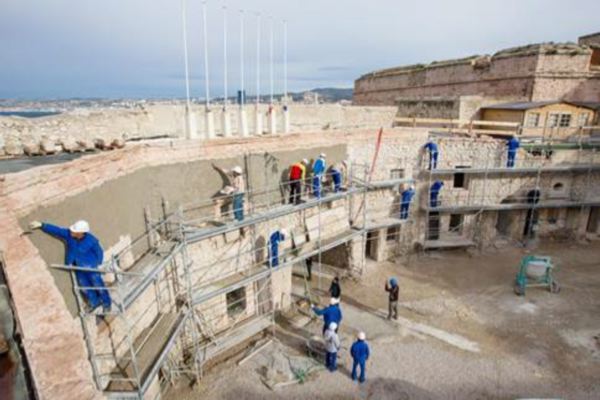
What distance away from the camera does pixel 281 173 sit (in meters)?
12.4

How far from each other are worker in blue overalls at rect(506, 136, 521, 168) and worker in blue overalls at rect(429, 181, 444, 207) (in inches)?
133

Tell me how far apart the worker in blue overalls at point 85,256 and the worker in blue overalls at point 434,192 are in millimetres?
13990

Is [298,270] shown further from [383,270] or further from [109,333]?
[109,333]

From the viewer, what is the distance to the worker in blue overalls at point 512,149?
16484 millimetres

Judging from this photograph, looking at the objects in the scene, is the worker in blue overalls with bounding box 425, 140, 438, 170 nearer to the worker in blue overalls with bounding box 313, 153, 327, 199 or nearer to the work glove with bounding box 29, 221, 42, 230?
the worker in blue overalls with bounding box 313, 153, 327, 199

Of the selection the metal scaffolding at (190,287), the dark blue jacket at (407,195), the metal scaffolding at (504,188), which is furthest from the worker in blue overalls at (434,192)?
the metal scaffolding at (190,287)

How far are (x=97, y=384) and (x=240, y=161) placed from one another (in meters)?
6.60

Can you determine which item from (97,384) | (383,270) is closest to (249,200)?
(97,384)

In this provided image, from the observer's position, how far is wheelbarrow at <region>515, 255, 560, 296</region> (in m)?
13.8

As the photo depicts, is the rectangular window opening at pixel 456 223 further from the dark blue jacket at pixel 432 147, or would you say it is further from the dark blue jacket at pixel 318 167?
the dark blue jacket at pixel 318 167

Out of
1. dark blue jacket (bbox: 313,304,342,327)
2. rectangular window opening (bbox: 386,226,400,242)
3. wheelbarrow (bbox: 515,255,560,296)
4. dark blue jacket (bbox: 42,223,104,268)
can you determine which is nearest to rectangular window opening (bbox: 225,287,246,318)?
dark blue jacket (bbox: 313,304,342,327)

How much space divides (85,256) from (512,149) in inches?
681

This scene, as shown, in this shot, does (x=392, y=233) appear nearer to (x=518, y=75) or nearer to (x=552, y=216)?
(x=552, y=216)

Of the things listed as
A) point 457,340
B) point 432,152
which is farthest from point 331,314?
point 432,152
